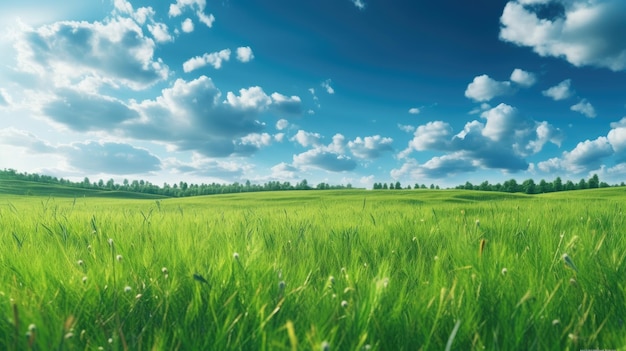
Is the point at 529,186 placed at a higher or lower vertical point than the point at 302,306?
higher

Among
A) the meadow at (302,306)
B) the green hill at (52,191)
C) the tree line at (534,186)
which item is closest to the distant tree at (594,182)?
the tree line at (534,186)

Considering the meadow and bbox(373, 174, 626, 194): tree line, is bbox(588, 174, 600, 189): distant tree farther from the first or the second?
the meadow

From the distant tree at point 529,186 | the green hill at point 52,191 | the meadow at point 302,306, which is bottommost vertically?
the meadow at point 302,306

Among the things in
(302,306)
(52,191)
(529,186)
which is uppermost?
(529,186)

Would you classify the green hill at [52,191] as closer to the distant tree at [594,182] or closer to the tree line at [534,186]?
the tree line at [534,186]

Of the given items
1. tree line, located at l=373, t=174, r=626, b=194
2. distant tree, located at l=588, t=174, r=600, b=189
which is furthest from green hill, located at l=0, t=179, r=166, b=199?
distant tree, located at l=588, t=174, r=600, b=189

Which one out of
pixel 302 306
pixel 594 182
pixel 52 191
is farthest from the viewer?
pixel 594 182

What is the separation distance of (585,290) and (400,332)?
125 centimetres

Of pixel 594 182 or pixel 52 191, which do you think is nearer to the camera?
pixel 52 191

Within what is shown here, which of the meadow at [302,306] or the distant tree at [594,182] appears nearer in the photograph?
the meadow at [302,306]

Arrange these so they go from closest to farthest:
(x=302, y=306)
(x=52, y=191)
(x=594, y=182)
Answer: (x=302, y=306) < (x=52, y=191) < (x=594, y=182)

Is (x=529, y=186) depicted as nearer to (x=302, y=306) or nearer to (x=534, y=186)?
(x=534, y=186)

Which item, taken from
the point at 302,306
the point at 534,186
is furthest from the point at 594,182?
the point at 302,306

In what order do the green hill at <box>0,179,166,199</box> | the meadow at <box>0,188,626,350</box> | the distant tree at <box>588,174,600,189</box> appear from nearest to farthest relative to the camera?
the meadow at <box>0,188,626,350</box> < the green hill at <box>0,179,166,199</box> < the distant tree at <box>588,174,600,189</box>
